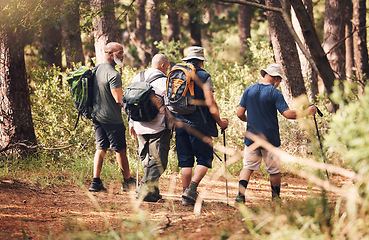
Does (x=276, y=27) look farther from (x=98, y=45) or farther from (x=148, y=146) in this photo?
(x=148, y=146)

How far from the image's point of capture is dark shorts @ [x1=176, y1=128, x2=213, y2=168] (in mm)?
5965

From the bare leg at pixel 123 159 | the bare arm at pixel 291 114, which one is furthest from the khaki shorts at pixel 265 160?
the bare leg at pixel 123 159

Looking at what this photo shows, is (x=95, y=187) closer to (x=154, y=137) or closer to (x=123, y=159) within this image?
(x=123, y=159)

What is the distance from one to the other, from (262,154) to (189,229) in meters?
2.14

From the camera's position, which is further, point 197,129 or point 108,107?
point 108,107

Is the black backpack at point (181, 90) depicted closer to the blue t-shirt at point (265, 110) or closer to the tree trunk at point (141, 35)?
the blue t-shirt at point (265, 110)

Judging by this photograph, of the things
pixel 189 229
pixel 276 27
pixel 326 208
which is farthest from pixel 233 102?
pixel 326 208

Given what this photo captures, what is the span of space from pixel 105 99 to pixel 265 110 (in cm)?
248

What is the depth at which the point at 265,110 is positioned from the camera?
574 cm

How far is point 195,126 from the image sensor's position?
233 inches

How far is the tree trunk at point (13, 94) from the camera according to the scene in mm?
8352

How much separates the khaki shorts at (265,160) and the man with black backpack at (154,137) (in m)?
1.22

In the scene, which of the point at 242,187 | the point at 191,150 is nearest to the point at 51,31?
the point at 191,150

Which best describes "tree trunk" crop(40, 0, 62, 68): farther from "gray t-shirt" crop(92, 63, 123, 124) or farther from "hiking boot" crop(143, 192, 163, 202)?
"hiking boot" crop(143, 192, 163, 202)
